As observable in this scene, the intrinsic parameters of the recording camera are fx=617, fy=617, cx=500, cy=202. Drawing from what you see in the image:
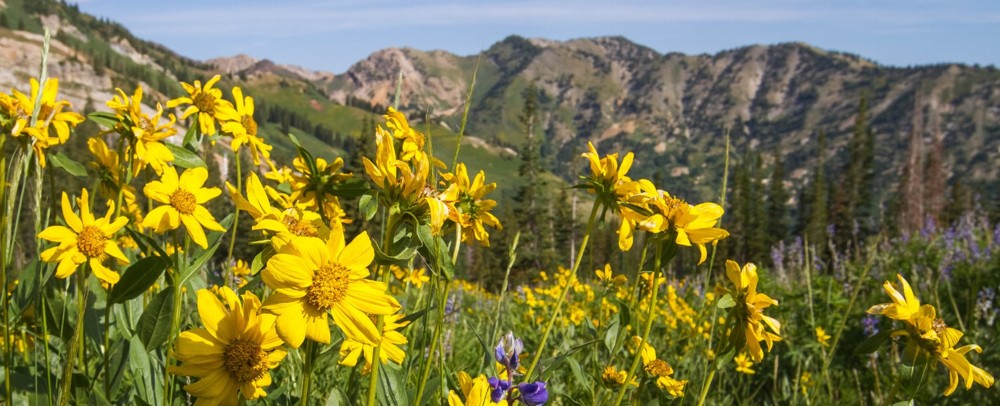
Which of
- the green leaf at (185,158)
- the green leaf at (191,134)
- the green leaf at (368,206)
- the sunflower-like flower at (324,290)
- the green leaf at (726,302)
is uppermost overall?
the green leaf at (191,134)

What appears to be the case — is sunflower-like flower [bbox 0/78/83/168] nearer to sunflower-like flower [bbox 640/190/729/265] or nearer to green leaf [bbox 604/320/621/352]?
sunflower-like flower [bbox 640/190/729/265]

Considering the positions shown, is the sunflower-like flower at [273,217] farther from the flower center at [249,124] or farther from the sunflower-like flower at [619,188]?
the flower center at [249,124]

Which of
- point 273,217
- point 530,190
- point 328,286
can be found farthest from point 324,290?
point 530,190

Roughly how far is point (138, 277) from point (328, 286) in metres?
0.66

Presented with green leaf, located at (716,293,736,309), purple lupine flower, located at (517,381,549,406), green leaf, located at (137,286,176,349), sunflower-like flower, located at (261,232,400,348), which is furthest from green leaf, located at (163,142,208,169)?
green leaf, located at (716,293,736,309)

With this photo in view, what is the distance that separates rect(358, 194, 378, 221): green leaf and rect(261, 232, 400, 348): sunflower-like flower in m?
0.13

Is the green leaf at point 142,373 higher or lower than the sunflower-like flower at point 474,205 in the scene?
lower

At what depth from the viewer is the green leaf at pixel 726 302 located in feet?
Result: 5.38

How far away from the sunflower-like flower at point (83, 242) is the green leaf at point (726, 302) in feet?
5.42

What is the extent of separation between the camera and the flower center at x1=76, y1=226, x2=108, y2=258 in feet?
5.97

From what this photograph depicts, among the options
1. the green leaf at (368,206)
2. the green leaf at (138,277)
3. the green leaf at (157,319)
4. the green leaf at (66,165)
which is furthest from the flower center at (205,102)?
the green leaf at (368,206)

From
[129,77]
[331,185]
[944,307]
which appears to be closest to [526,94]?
[944,307]

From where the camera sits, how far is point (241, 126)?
101 inches

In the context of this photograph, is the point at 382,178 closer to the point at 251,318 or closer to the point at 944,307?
the point at 251,318
